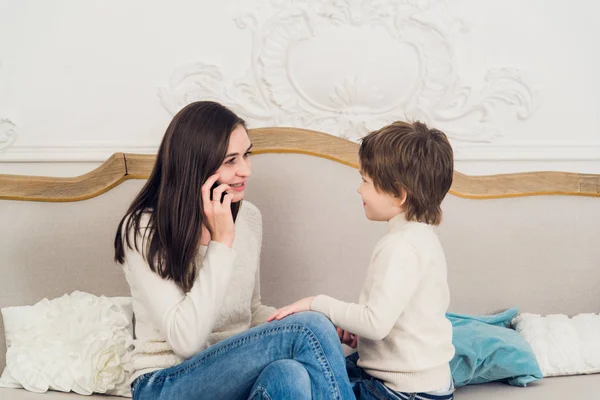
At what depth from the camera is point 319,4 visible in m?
2.23

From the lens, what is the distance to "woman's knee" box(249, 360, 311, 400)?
1.38 metres

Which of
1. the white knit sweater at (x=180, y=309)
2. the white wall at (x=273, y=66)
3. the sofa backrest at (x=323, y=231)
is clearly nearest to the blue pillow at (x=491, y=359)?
the sofa backrest at (x=323, y=231)

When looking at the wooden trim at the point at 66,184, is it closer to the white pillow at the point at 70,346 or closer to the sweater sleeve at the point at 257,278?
the white pillow at the point at 70,346

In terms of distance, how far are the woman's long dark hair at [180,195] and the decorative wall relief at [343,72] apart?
1.83ft

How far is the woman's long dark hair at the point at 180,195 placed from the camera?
1.62 metres

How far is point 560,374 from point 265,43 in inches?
50.7

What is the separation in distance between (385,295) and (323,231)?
66cm

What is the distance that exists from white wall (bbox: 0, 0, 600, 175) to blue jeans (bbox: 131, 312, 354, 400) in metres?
0.93

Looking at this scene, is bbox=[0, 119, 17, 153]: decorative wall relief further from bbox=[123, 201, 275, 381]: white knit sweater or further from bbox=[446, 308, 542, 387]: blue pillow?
bbox=[446, 308, 542, 387]: blue pillow

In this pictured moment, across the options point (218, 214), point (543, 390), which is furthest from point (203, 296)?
point (543, 390)

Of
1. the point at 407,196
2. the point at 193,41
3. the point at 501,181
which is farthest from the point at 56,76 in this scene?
the point at 501,181

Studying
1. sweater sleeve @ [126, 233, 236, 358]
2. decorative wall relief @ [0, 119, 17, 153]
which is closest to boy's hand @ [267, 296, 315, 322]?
sweater sleeve @ [126, 233, 236, 358]

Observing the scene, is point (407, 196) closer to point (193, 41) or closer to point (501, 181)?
point (501, 181)

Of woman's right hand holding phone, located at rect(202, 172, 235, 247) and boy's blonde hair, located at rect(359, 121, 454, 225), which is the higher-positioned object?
boy's blonde hair, located at rect(359, 121, 454, 225)
